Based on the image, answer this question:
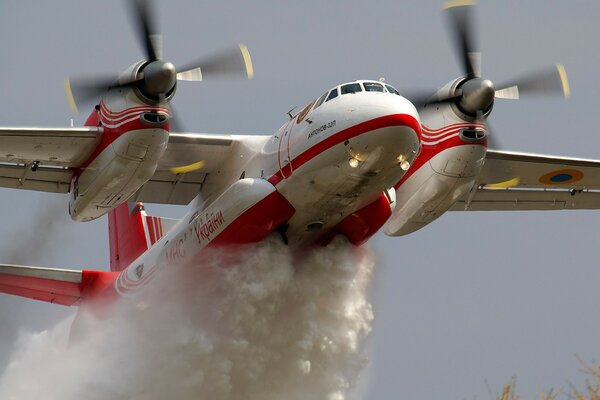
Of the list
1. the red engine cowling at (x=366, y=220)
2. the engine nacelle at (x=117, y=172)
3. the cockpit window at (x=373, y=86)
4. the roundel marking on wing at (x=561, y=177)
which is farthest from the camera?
the roundel marking on wing at (x=561, y=177)

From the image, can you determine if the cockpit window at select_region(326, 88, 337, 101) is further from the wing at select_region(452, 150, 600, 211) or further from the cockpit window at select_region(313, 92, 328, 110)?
the wing at select_region(452, 150, 600, 211)

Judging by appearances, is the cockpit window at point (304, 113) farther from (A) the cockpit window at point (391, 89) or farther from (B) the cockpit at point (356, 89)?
(A) the cockpit window at point (391, 89)

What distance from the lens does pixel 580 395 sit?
841 cm

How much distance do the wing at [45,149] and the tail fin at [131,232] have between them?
10.1 ft

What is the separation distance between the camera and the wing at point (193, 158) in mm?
17328

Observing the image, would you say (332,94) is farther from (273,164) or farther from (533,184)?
(533,184)

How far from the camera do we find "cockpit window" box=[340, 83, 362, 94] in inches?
602

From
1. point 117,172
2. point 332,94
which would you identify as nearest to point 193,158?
point 117,172

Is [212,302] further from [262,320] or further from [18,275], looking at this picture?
[18,275]

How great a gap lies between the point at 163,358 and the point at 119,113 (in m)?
3.85

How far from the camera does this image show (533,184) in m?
19.0

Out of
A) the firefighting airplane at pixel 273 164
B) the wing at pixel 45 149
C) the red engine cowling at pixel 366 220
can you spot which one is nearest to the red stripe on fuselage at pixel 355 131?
the firefighting airplane at pixel 273 164

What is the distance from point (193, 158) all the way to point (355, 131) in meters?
3.74

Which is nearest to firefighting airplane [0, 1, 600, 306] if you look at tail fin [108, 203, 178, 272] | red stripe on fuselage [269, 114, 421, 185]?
red stripe on fuselage [269, 114, 421, 185]
